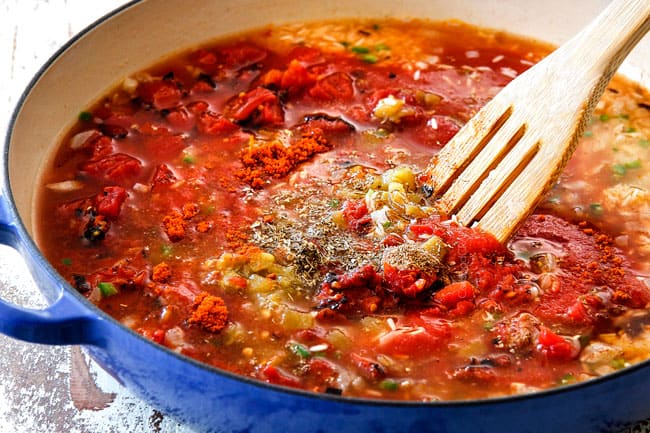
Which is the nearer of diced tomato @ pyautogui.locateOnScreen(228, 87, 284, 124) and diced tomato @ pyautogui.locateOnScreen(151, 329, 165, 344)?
diced tomato @ pyautogui.locateOnScreen(151, 329, 165, 344)

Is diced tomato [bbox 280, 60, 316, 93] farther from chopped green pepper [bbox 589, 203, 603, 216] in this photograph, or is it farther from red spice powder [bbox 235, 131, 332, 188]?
chopped green pepper [bbox 589, 203, 603, 216]

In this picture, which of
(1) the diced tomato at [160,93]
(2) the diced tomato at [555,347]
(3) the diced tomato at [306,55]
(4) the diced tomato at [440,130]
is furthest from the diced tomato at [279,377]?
(3) the diced tomato at [306,55]

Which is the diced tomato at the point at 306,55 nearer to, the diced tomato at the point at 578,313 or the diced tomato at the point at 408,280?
the diced tomato at the point at 408,280

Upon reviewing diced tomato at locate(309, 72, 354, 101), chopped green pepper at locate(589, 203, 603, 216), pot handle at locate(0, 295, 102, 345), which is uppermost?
pot handle at locate(0, 295, 102, 345)

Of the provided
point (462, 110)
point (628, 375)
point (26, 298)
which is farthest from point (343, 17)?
point (628, 375)

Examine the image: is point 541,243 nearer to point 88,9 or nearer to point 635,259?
point 635,259

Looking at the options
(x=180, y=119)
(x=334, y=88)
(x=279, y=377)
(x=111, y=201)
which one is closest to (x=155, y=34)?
(x=180, y=119)

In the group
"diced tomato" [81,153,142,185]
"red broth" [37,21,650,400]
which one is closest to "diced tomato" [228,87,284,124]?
"red broth" [37,21,650,400]

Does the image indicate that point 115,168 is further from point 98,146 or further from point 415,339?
point 415,339

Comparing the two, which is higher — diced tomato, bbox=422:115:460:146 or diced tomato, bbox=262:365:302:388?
diced tomato, bbox=422:115:460:146
